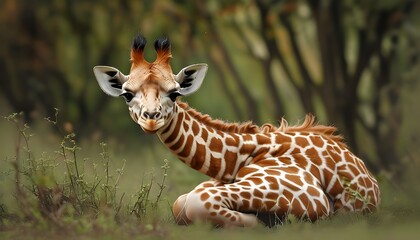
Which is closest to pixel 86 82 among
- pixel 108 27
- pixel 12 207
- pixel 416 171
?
pixel 108 27

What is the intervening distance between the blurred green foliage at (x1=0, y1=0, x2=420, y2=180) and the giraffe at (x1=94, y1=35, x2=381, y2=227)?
5365 millimetres

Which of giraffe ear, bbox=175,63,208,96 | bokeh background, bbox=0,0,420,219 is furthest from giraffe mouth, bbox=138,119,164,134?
bokeh background, bbox=0,0,420,219

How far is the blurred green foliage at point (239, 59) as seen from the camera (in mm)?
15836

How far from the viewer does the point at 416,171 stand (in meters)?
13.7

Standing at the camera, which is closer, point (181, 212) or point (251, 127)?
point (181, 212)

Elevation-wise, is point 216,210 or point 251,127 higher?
point 251,127

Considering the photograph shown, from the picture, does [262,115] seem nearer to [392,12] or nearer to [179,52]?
[179,52]

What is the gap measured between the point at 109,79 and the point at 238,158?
1.25 m

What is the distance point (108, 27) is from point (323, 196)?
38.0 ft

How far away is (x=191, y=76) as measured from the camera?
335 inches

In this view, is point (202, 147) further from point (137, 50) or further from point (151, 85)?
point (137, 50)

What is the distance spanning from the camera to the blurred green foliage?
1584cm

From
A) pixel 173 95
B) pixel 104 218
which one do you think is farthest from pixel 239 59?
pixel 104 218

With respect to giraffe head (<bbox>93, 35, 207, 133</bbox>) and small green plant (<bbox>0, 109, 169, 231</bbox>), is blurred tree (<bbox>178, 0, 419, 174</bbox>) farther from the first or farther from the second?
giraffe head (<bbox>93, 35, 207, 133</bbox>)
